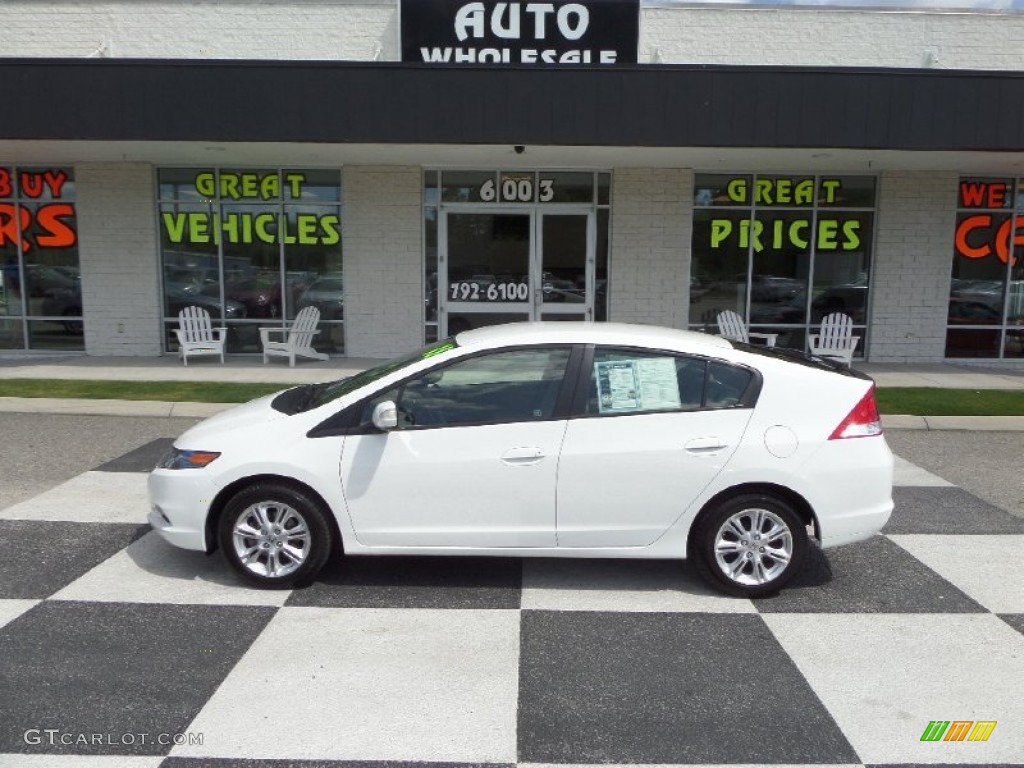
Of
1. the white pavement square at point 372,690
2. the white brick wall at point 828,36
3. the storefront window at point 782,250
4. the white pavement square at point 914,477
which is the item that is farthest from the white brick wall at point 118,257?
the white pavement square at point 914,477

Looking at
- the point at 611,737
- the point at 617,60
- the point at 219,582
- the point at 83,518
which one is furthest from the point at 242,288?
the point at 611,737

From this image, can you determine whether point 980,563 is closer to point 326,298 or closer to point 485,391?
point 485,391

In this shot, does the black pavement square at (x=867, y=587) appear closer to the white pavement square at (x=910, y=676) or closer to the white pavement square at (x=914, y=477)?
the white pavement square at (x=910, y=676)

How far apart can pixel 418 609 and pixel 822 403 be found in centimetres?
253

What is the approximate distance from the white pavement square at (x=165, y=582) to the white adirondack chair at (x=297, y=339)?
26.6ft

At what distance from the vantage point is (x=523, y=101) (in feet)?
34.8

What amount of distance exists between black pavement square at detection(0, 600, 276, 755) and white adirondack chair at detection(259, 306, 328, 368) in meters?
9.02

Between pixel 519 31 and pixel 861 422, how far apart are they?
10197mm

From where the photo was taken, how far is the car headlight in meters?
4.76

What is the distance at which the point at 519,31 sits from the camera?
42.7 feet

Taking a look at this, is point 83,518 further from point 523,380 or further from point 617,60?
point 617,60

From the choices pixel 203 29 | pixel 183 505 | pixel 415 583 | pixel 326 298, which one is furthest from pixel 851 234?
pixel 183 505

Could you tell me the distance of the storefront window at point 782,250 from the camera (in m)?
14.1

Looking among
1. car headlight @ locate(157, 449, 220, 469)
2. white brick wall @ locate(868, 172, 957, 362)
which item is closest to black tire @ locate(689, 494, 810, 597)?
car headlight @ locate(157, 449, 220, 469)
